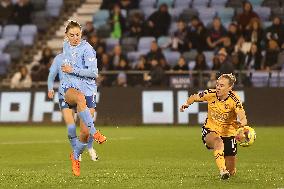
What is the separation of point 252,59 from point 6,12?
9.36m

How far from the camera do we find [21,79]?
2520cm

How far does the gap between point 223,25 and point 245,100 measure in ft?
12.1

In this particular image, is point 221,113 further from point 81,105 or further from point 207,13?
point 207,13

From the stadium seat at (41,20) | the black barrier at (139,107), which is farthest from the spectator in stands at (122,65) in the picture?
the stadium seat at (41,20)

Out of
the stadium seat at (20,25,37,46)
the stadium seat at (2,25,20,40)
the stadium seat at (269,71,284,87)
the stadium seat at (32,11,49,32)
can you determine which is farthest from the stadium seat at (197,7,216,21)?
the stadium seat at (2,25,20,40)

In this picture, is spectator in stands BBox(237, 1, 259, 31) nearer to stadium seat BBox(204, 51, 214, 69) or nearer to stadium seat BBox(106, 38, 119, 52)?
stadium seat BBox(204, 51, 214, 69)

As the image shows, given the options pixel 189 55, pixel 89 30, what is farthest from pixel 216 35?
pixel 89 30

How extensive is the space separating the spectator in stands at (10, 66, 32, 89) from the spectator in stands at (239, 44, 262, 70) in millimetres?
5968

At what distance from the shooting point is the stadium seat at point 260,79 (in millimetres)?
23141

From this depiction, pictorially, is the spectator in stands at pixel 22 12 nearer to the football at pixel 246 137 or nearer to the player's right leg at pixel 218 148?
the player's right leg at pixel 218 148

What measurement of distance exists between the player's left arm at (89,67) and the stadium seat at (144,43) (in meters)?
14.3

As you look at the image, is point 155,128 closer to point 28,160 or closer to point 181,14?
point 181,14

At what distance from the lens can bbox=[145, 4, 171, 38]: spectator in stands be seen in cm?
2623

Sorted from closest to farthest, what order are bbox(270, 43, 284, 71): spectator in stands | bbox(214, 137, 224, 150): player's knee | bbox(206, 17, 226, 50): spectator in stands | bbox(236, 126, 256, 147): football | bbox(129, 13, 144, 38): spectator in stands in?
bbox(236, 126, 256, 147): football → bbox(214, 137, 224, 150): player's knee → bbox(270, 43, 284, 71): spectator in stands → bbox(206, 17, 226, 50): spectator in stands → bbox(129, 13, 144, 38): spectator in stands
